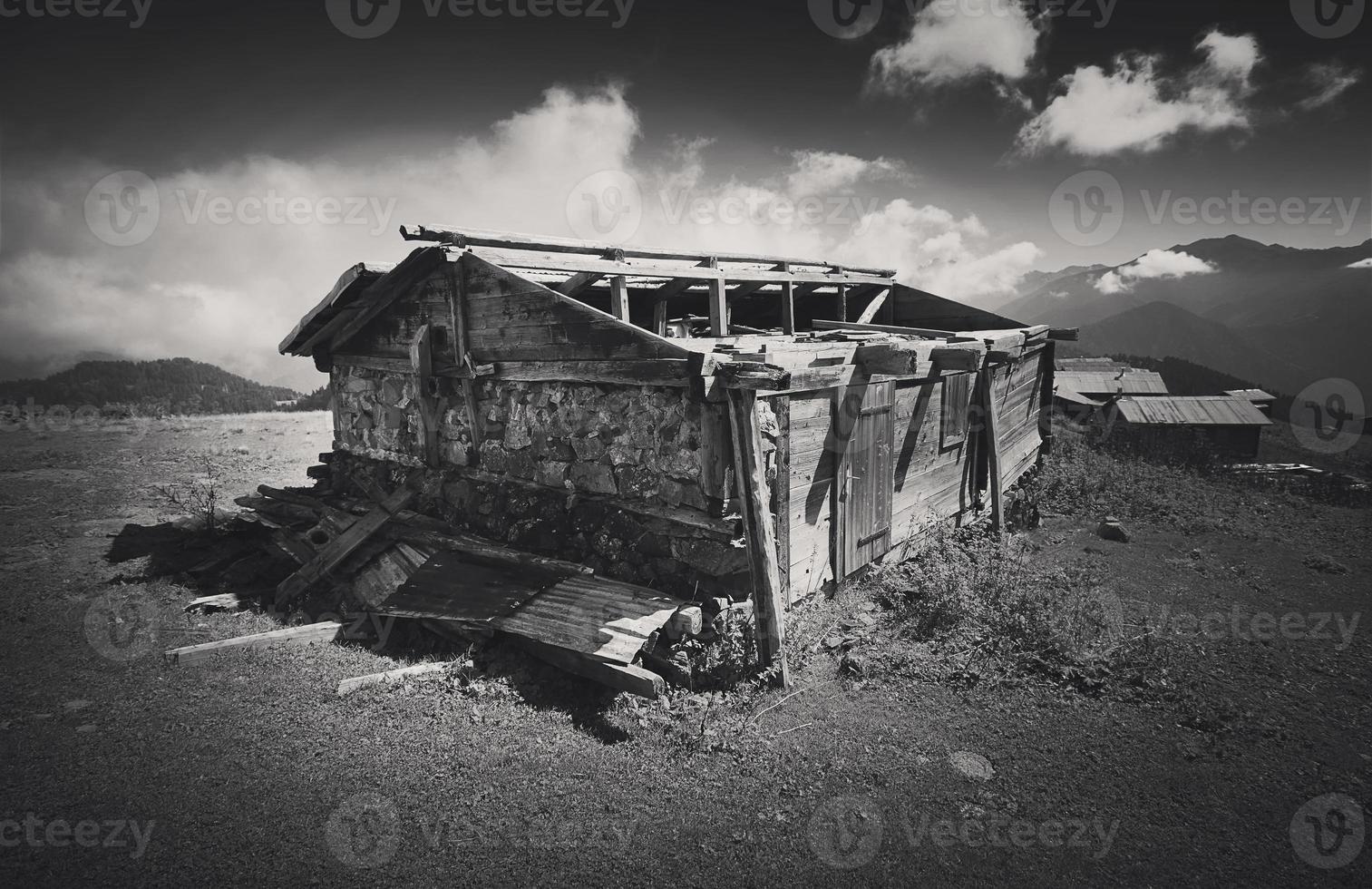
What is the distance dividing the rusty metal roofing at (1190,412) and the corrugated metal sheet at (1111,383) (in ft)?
9.59

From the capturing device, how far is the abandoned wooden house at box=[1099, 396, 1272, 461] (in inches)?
719

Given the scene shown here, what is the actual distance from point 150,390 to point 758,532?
1449 inches

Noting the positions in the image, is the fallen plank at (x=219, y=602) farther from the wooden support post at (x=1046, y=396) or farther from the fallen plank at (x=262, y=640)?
the wooden support post at (x=1046, y=396)

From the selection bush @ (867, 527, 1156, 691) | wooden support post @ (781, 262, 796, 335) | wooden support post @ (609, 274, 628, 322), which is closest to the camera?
bush @ (867, 527, 1156, 691)

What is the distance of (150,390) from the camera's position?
99.1ft

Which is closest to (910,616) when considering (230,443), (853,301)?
(853,301)

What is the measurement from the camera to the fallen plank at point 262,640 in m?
6.52

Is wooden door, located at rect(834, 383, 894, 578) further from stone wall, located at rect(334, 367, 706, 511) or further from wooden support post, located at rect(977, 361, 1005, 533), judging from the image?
wooden support post, located at rect(977, 361, 1005, 533)

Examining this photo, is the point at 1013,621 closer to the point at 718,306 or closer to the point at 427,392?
the point at 718,306

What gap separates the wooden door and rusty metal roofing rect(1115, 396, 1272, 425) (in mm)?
15017

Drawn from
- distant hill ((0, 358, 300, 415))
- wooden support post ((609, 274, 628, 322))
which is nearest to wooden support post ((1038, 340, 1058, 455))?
wooden support post ((609, 274, 628, 322))

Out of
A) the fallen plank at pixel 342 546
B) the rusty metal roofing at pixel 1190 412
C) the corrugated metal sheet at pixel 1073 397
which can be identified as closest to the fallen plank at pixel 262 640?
the fallen plank at pixel 342 546

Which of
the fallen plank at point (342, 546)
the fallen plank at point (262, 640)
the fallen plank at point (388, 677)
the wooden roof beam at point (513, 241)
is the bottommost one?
the fallen plank at point (388, 677)

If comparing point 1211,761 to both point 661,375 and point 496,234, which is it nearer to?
point 661,375
